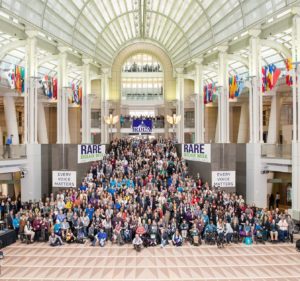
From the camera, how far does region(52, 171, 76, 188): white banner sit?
19500mm

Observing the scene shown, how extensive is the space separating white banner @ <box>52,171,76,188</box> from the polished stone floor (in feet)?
14.1

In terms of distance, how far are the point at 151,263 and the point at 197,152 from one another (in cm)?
1202

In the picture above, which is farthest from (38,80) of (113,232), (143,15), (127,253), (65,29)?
(143,15)

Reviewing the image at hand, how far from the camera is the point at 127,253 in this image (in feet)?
48.3

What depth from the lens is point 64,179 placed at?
19.6 m

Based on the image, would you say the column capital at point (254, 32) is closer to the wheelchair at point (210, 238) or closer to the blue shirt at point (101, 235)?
the wheelchair at point (210, 238)

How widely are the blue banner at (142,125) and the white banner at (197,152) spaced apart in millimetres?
21528

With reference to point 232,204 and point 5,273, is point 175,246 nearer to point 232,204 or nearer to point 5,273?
point 232,204

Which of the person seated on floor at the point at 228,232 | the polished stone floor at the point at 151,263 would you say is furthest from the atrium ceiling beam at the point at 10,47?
the person seated on floor at the point at 228,232

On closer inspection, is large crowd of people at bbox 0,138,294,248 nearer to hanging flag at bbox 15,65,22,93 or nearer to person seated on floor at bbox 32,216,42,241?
person seated on floor at bbox 32,216,42,241

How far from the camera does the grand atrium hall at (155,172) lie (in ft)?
46.0

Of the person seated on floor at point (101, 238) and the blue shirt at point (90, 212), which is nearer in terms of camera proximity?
the person seated on floor at point (101, 238)

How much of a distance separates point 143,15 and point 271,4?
24.8m

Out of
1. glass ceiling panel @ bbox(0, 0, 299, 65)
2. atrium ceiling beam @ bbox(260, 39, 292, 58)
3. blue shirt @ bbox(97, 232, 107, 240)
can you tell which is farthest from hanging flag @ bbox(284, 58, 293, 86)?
blue shirt @ bbox(97, 232, 107, 240)
